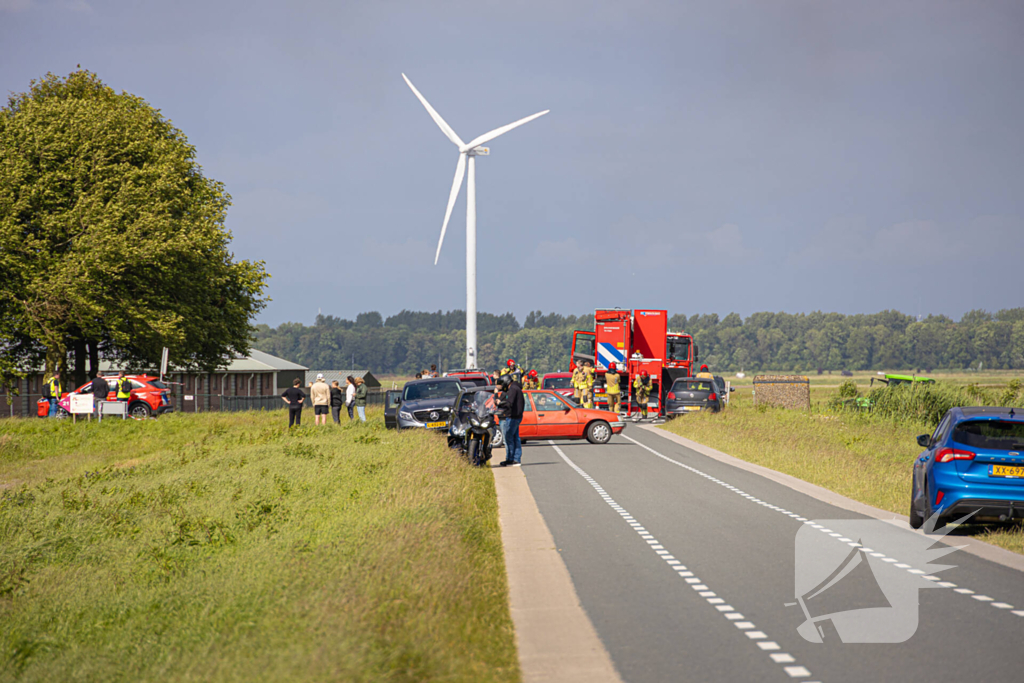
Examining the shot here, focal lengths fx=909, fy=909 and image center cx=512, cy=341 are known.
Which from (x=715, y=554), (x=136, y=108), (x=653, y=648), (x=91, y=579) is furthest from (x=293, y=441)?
(x=136, y=108)

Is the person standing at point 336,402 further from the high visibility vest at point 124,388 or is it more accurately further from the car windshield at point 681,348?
the car windshield at point 681,348

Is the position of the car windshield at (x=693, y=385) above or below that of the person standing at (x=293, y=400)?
above

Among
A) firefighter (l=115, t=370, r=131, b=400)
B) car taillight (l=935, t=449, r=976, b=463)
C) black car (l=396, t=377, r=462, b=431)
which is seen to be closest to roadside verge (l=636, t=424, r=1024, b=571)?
car taillight (l=935, t=449, r=976, b=463)

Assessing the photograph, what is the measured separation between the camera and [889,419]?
1135 inches

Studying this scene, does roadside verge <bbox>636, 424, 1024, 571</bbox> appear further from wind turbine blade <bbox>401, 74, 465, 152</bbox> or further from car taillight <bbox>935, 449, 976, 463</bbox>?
wind turbine blade <bbox>401, 74, 465, 152</bbox>

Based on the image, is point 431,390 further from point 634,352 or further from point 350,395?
point 634,352

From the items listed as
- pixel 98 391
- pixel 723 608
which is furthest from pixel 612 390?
pixel 723 608

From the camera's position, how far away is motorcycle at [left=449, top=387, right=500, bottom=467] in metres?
17.3

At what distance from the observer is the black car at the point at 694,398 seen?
100ft

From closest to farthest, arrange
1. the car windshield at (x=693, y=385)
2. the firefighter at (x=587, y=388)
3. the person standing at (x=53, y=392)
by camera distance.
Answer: the car windshield at (x=693, y=385) < the firefighter at (x=587, y=388) < the person standing at (x=53, y=392)

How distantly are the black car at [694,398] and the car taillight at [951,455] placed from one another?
20.2 meters

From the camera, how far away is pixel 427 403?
2395cm

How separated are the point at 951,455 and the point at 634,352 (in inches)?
906

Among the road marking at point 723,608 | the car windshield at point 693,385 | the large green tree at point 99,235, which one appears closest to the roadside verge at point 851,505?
the road marking at point 723,608
